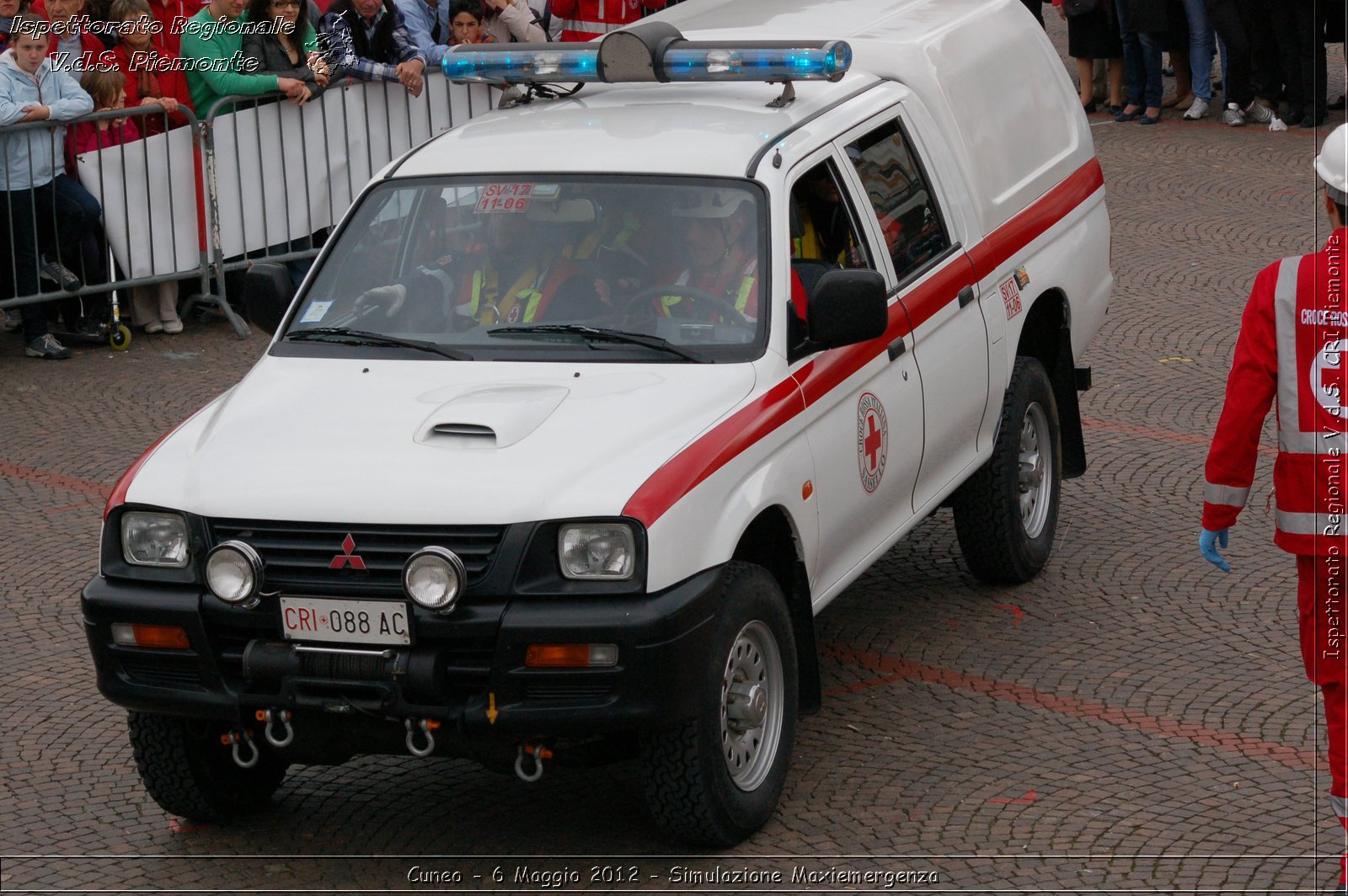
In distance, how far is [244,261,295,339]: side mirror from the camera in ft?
20.7

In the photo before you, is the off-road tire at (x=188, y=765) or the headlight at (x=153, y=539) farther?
the off-road tire at (x=188, y=765)

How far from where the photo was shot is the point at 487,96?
13.6 meters

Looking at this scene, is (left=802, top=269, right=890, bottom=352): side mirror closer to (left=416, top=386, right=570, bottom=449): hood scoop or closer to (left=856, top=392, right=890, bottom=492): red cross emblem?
(left=856, top=392, right=890, bottom=492): red cross emblem

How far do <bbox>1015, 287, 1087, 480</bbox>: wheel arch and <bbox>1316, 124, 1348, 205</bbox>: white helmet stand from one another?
3043 millimetres

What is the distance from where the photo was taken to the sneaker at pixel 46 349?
11617 mm

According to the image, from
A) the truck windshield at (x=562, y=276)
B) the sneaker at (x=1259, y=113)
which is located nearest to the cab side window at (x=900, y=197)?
the truck windshield at (x=562, y=276)

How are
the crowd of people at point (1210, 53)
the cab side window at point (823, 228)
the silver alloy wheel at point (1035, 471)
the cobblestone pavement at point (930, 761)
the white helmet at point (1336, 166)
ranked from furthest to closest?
1. the crowd of people at point (1210, 53)
2. the silver alloy wheel at point (1035, 471)
3. the cab side window at point (823, 228)
4. the cobblestone pavement at point (930, 761)
5. the white helmet at point (1336, 166)

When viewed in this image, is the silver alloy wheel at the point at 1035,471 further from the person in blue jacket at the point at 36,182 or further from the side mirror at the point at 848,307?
the person in blue jacket at the point at 36,182

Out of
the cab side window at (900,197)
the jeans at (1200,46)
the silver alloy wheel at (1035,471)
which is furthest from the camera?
the jeans at (1200,46)

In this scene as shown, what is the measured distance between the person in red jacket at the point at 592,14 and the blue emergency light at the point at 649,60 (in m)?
8.39

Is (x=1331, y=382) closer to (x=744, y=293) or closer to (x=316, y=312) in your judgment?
(x=744, y=293)

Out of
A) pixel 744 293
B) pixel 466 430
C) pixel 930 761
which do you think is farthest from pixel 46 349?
pixel 930 761

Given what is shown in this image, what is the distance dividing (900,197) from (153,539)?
9.64ft

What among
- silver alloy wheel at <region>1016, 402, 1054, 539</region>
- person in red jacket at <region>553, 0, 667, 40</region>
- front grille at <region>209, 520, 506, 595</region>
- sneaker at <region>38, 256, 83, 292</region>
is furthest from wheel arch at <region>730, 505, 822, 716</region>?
person in red jacket at <region>553, 0, 667, 40</region>
